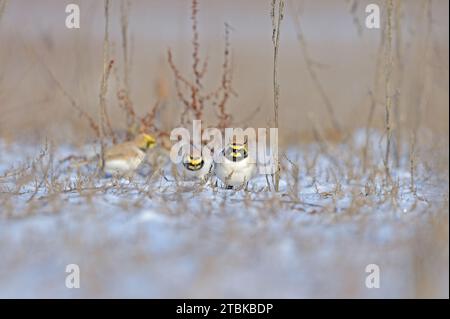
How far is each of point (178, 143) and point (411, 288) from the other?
366 centimetres

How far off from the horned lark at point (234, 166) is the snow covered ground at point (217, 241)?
0.72ft

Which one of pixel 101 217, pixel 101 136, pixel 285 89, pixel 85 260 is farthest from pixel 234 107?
pixel 85 260

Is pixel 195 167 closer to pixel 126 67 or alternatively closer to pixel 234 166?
pixel 234 166

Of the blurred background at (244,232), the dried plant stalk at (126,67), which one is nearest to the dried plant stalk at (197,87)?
the dried plant stalk at (126,67)

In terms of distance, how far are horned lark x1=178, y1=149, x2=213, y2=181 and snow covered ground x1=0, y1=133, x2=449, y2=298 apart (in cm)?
34

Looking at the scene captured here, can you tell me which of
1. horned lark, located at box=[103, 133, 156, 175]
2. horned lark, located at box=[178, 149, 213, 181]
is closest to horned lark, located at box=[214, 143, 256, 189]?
horned lark, located at box=[178, 149, 213, 181]

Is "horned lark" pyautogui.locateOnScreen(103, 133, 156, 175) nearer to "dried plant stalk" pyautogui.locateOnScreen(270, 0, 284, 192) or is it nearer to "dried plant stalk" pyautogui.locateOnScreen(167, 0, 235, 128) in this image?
"dried plant stalk" pyautogui.locateOnScreen(167, 0, 235, 128)

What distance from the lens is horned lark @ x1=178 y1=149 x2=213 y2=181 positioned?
551 centimetres

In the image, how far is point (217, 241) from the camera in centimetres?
377

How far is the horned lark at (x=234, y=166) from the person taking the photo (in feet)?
17.3

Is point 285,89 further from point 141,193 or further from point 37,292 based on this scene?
point 37,292

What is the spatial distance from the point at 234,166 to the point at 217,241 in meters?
1.55

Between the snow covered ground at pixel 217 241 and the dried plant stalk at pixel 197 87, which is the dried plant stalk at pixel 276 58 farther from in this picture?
the dried plant stalk at pixel 197 87

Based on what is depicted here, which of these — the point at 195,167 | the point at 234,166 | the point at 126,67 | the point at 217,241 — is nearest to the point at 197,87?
the point at 126,67
